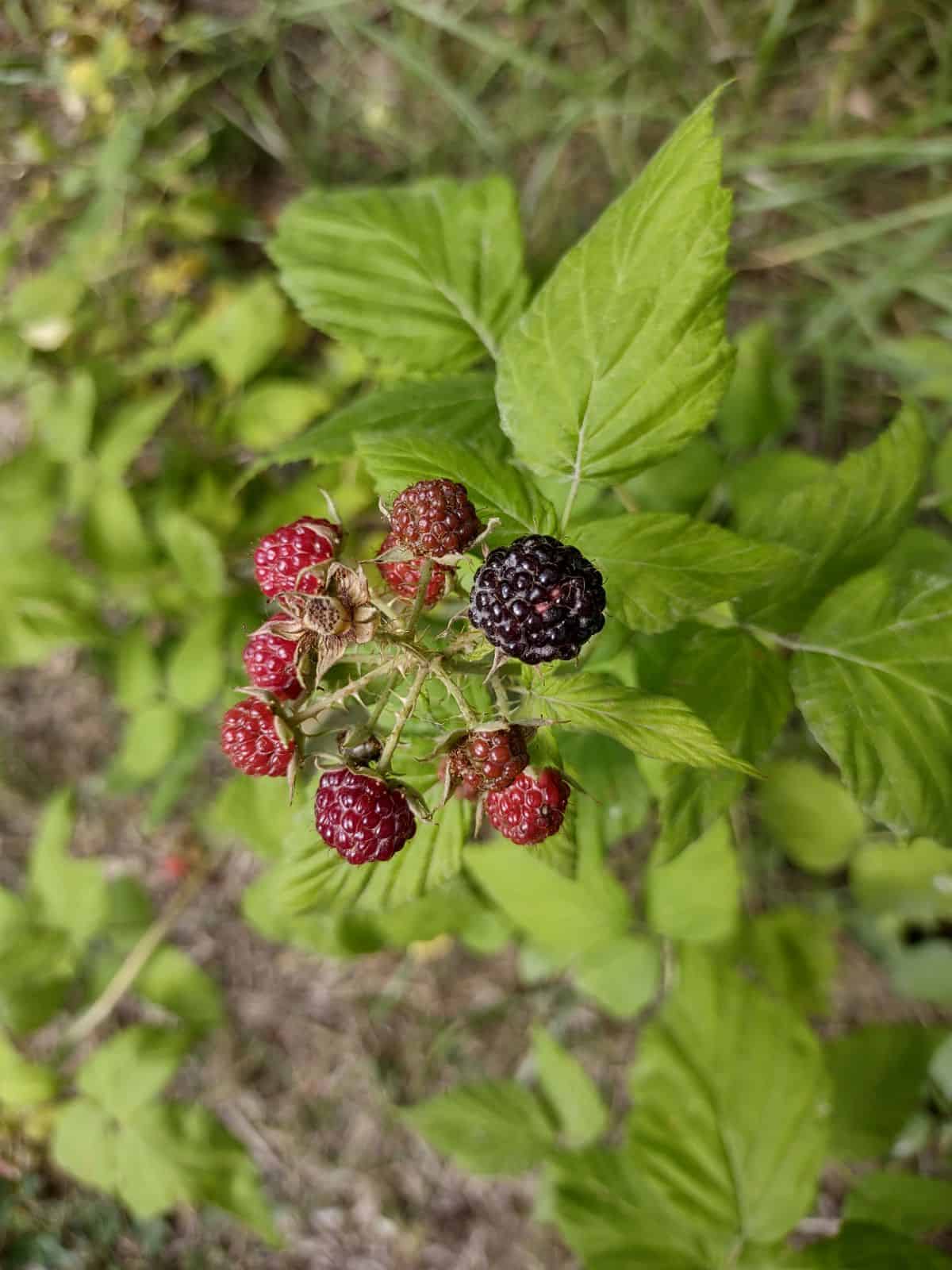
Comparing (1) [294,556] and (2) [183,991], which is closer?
(1) [294,556]

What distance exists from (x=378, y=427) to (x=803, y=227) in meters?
2.29

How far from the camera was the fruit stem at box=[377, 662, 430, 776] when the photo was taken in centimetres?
112

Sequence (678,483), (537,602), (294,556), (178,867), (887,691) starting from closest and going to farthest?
(537,602) → (294,556) → (887,691) → (678,483) → (178,867)

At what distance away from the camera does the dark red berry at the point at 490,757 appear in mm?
1109

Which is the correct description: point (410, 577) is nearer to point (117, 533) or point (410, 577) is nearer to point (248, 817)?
point (248, 817)

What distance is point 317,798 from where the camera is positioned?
1166 mm

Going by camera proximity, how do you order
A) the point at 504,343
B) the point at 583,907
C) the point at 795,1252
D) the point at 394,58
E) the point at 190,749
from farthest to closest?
1. the point at 394,58
2. the point at 190,749
3. the point at 583,907
4. the point at 795,1252
5. the point at 504,343

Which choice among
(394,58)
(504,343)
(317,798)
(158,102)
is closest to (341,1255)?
(317,798)

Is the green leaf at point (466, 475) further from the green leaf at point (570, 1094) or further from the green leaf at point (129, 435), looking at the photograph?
the green leaf at point (570, 1094)

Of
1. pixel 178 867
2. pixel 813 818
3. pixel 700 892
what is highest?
pixel 700 892

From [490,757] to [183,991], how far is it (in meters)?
1.93

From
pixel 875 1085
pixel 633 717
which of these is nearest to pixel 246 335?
pixel 633 717

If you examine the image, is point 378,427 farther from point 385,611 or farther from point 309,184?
point 309,184

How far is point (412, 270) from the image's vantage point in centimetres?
172
